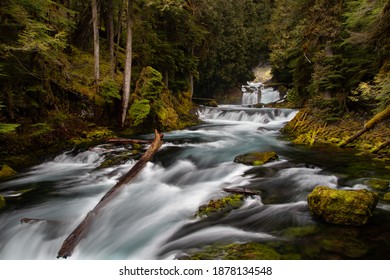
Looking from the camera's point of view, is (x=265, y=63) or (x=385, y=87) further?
(x=265, y=63)

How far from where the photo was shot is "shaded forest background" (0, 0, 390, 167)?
10.1m

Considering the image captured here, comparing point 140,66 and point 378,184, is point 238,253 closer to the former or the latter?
point 378,184

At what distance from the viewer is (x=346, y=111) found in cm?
1423

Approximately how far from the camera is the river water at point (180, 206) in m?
5.34

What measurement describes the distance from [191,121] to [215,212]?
48.2 feet

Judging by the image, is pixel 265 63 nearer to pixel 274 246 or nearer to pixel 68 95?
pixel 68 95

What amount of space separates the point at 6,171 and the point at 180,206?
610cm

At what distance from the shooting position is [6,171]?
9.46m

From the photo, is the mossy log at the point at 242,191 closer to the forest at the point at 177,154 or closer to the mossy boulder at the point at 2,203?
the forest at the point at 177,154

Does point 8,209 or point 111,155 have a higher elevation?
point 111,155

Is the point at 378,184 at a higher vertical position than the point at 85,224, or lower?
higher

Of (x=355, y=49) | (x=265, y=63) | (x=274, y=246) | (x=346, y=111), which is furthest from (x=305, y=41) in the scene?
(x=265, y=63)

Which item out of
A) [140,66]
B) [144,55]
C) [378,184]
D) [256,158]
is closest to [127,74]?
[144,55]

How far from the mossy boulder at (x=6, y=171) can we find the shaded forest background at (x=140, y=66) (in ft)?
4.50
